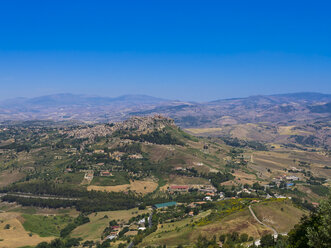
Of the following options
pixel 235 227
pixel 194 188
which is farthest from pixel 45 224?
pixel 235 227

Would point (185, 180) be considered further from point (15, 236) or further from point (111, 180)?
point (15, 236)

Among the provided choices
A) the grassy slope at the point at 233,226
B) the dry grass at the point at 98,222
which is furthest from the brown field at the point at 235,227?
the dry grass at the point at 98,222

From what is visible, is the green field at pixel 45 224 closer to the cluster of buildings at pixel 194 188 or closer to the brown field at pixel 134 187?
the brown field at pixel 134 187

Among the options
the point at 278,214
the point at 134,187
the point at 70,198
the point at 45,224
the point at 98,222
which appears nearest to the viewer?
the point at 278,214

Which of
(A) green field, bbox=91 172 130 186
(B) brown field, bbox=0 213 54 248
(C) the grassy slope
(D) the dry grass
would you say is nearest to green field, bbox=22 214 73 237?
(B) brown field, bbox=0 213 54 248

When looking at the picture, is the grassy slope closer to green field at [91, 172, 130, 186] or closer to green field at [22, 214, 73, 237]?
green field at [22, 214, 73, 237]

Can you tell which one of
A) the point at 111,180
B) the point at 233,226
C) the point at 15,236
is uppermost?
the point at 233,226
